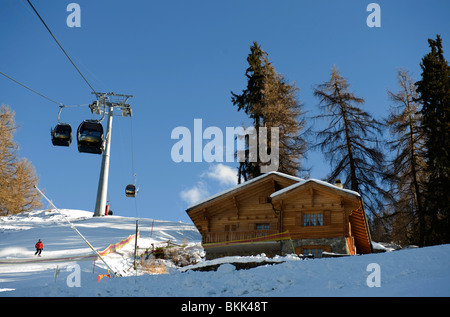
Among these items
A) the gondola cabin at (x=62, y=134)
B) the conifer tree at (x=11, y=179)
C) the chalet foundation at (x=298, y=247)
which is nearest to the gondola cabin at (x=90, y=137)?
the gondola cabin at (x=62, y=134)

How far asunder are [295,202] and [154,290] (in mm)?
13747

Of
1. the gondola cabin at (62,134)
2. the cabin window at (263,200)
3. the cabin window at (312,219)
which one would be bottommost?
the cabin window at (312,219)

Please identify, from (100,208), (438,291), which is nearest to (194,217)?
(438,291)

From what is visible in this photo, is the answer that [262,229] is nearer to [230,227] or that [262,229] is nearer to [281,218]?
[230,227]

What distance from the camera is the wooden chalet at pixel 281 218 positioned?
72.7 feet

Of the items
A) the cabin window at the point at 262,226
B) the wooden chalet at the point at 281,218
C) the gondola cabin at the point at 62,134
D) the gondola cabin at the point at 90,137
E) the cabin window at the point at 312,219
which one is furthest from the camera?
the cabin window at the point at 262,226

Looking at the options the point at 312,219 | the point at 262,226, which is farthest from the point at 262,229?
the point at 312,219

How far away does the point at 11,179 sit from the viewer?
157ft

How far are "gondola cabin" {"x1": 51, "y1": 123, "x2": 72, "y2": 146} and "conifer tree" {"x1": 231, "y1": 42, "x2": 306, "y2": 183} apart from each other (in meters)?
16.7

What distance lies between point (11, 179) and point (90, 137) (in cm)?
3262

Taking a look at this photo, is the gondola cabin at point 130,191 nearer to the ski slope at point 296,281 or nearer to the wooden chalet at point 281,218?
the wooden chalet at point 281,218

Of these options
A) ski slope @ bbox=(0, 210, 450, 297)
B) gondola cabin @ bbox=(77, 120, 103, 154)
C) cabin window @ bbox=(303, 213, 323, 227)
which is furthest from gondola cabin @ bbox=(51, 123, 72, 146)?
cabin window @ bbox=(303, 213, 323, 227)

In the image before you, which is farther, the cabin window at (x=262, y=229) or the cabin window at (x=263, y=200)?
the cabin window at (x=263, y=200)
